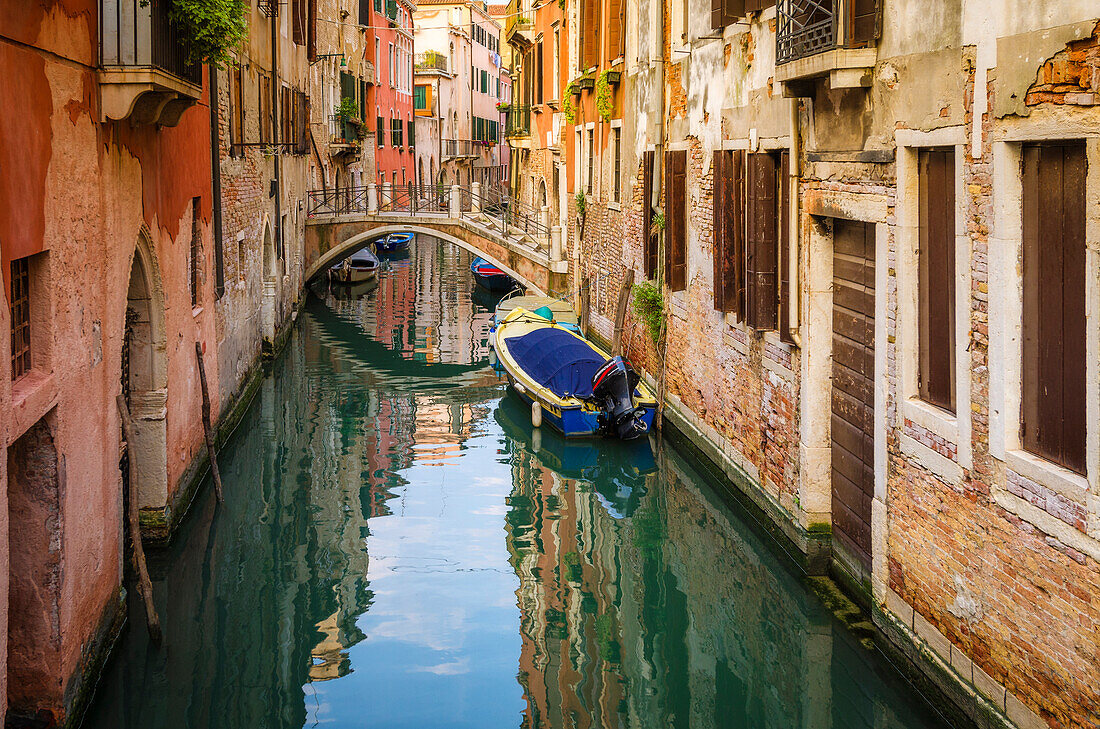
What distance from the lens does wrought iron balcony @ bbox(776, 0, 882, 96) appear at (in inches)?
248

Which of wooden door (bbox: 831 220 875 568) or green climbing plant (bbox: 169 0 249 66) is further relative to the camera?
green climbing plant (bbox: 169 0 249 66)

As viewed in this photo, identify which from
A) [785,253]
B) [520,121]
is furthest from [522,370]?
[520,121]

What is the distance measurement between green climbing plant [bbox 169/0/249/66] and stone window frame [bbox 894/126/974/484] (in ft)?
13.7

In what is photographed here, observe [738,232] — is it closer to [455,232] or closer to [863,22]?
[863,22]

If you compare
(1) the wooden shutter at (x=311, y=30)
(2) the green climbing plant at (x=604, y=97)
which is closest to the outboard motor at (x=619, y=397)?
(2) the green climbing plant at (x=604, y=97)

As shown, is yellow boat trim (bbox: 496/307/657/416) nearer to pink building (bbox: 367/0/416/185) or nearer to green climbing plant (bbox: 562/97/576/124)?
green climbing plant (bbox: 562/97/576/124)

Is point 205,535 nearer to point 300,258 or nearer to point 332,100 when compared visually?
point 300,258

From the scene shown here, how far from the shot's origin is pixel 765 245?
826cm

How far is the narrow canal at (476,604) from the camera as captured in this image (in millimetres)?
6004

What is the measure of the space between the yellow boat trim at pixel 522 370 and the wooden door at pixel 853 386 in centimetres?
463

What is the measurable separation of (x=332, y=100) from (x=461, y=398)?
51.0 feet

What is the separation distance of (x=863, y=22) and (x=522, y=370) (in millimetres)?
7731

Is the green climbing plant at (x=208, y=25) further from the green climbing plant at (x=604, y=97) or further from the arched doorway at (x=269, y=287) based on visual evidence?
the arched doorway at (x=269, y=287)

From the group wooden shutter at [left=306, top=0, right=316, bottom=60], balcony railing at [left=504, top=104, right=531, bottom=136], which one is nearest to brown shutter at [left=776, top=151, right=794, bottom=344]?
wooden shutter at [left=306, top=0, right=316, bottom=60]
